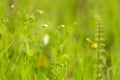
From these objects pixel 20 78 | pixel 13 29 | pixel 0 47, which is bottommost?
pixel 20 78

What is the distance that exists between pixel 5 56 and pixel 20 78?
0.97ft

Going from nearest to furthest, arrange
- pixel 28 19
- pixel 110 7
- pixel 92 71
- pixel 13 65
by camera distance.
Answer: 1. pixel 28 19
2. pixel 13 65
3. pixel 92 71
4. pixel 110 7

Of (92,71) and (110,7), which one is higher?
(110,7)

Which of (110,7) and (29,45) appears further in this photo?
(110,7)

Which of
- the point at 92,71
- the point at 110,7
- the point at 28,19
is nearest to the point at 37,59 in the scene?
the point at 92,71

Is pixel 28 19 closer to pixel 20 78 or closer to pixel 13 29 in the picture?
pixel 20 78

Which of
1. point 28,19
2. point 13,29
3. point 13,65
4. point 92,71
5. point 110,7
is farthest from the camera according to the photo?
point 110,7

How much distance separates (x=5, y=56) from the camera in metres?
3.50

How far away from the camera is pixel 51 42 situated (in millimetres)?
4434

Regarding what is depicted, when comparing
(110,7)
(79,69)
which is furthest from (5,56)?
(110,7)

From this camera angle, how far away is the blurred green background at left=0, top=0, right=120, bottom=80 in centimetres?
329

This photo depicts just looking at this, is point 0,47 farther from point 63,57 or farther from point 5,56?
point 63,57

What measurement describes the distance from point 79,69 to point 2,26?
635 millimetres

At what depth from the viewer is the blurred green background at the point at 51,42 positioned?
3.29 meters
